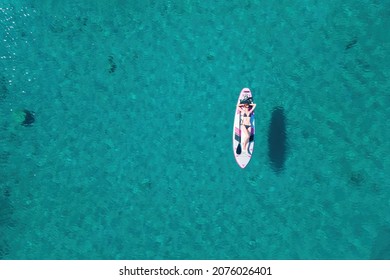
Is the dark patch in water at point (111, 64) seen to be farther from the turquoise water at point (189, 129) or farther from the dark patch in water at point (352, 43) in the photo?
the dark patch in water at point (352, 43)

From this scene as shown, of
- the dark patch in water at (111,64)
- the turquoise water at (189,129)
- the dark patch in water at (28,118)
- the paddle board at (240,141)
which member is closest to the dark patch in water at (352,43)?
the turquoise water at (189,129)

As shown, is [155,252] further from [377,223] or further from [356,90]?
[356,90]

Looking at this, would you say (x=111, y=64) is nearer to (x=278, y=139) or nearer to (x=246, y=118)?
(x=246, y=118)

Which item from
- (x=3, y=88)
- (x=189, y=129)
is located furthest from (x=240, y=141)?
(x=3, y=88)

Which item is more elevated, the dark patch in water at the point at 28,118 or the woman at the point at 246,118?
the dark patch in water at the point at 28,118

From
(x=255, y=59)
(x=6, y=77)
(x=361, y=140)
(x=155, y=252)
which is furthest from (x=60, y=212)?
(x=361, y=140)

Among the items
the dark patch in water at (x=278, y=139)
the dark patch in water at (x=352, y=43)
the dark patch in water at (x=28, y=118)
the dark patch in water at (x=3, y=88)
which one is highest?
the dark patch in water at (x=352, y=43)
